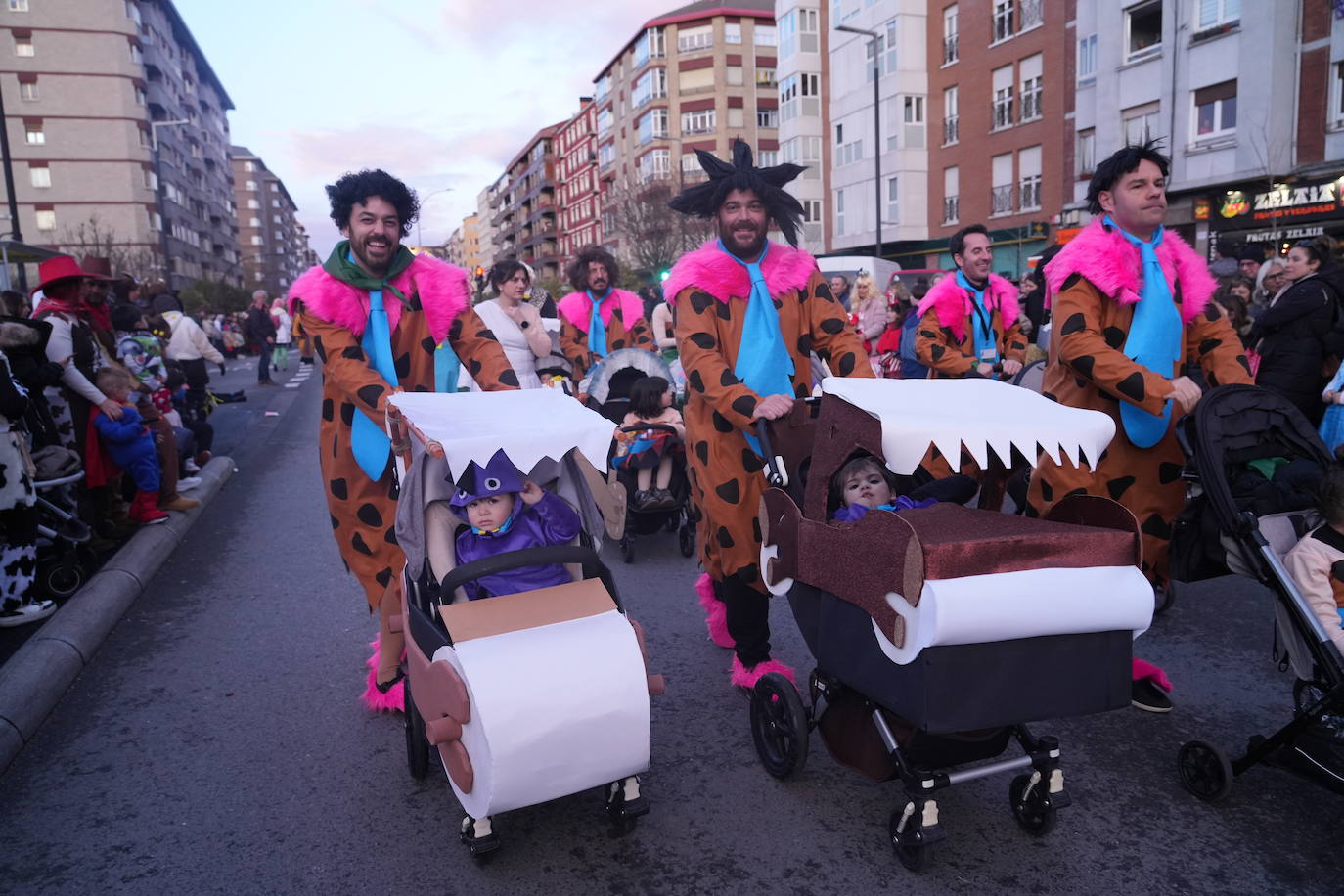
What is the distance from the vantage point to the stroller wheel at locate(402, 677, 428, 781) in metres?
3.18

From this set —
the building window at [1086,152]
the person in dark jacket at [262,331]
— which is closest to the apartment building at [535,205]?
the building window at [1086,152]

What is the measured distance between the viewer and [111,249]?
131 ft

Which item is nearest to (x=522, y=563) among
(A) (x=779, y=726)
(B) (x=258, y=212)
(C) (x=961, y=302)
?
(A) (x=779, y=726)

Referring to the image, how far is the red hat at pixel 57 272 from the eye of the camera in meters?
6.39

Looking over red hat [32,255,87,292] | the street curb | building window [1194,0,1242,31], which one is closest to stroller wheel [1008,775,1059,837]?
the street curb

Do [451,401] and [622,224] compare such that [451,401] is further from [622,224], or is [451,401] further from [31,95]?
[31,95]

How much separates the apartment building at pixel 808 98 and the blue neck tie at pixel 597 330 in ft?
119

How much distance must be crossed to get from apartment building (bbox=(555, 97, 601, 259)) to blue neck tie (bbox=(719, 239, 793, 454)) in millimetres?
74856

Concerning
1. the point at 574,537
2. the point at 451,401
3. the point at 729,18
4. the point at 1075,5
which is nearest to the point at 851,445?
the point at 574,537

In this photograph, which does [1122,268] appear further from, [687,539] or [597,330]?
[597,330]

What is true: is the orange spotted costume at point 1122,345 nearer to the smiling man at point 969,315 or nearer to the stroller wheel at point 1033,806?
the stroller wheel at point 1033,806

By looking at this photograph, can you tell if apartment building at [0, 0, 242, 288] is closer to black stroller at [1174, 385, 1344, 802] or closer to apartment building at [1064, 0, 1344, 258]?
apartment building at [1064, 0, 1344, 258]

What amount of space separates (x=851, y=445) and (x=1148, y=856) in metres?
1.48

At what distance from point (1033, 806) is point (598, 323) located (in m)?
5.83
